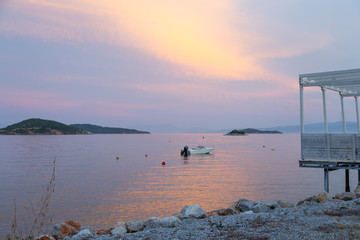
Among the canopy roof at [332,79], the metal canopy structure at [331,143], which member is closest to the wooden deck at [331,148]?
the metal canopy structure at [331,143]

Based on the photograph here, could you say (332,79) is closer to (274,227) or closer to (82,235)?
(274,227)

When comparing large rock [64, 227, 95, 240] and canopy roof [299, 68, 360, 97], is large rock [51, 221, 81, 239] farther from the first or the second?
canopy roof [299, 68, 360, 97]

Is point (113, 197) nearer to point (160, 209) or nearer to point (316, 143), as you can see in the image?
point (160, 209)

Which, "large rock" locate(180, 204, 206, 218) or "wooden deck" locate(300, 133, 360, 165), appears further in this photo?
"wooden deck" locate(300, 133, 360, 165)

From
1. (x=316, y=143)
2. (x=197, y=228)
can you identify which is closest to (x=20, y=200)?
(x=197, y=228)

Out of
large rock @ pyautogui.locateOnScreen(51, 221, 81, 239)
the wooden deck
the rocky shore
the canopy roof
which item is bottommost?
large rock @ pyautogui.locateOnScreen(51, 221, 81, 239)

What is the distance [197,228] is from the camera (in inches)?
323

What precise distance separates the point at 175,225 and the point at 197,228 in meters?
0.90

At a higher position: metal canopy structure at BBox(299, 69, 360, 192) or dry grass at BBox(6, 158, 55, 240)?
metal canopy structure at BBox(299, 69, 360, 192)

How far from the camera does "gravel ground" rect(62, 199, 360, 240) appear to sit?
7.06 m

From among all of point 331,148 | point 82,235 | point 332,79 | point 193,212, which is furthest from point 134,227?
point 332,79

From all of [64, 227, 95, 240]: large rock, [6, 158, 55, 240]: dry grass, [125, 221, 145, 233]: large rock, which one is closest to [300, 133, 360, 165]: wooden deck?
[125, 221, 145, 233]: large rock

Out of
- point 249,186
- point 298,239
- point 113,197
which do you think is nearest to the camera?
point 298,239

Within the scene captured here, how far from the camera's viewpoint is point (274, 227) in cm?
782
